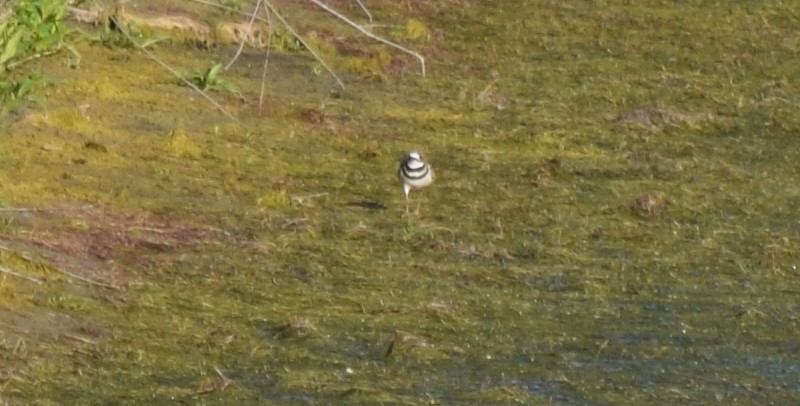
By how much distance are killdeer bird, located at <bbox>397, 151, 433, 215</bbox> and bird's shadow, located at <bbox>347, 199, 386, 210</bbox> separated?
13 cm

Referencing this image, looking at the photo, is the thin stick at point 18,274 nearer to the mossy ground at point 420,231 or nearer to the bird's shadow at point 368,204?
the mossy ground at point 420,231

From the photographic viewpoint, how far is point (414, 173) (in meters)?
8.01

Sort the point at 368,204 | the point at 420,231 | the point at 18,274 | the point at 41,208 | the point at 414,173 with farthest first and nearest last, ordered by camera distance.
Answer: the point at 368,204
the point at 414,173
the point at 420,231
the point at 41,208
the point at 18,274

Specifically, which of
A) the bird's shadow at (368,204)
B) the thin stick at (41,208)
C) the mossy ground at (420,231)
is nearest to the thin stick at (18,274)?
the mossy ground at (420,231)

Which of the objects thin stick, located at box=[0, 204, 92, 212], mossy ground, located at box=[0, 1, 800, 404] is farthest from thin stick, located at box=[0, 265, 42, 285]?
thin stick, located at box=[0, 204, 92, 212]

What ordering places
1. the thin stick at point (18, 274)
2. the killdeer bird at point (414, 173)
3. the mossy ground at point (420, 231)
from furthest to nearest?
the killdeer bird at point (414, 173) < the thin stick at point (18, 274) < the mossy ground at point (420, 231)

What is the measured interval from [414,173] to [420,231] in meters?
0.40

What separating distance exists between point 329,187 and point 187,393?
251 centimetres

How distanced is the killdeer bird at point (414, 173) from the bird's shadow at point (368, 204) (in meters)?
0.13

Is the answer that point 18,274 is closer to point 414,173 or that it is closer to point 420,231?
point 420,231

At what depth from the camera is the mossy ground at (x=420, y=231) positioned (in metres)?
6.18

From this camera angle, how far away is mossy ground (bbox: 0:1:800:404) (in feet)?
20.3

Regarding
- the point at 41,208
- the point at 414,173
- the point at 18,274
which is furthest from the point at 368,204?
the point at 18,274

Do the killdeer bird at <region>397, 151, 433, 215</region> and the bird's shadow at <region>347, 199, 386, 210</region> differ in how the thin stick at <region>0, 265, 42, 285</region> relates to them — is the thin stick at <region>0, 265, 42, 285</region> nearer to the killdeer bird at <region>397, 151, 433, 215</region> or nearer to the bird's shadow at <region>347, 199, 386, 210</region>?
the bird's shadow at <region>347, 199, 386, 210</region>
